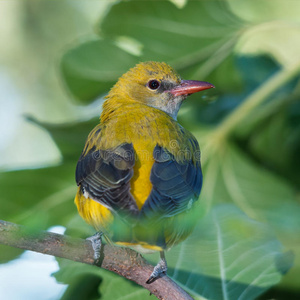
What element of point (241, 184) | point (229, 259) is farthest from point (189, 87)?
point (229, 259)

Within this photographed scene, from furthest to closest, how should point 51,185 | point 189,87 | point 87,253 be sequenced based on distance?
point 189,87 < point 51,185 < point 87,253

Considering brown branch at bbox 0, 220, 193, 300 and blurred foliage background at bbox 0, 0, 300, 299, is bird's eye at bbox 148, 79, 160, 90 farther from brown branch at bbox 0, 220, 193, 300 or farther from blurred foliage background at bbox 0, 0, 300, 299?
brown branch at bbox 0, 220, 193, 300

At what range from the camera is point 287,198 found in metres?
1.31

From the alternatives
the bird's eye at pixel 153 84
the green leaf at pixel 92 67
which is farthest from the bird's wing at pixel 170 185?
the bird's eye at pixel 153 84

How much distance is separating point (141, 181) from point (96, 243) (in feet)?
0.57

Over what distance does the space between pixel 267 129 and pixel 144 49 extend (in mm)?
433

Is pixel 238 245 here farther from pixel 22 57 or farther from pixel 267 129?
pixel 22 57

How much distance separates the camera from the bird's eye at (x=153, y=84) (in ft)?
5.33

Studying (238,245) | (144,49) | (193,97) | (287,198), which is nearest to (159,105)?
(193,97)

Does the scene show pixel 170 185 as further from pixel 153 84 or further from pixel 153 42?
pixel 153 84

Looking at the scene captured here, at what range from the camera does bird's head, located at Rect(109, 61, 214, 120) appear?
5.12 ft

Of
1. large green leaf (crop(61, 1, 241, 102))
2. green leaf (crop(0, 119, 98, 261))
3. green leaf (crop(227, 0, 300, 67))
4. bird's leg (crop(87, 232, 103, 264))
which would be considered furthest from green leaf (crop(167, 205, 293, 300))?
green leaf (crop(227, 0, 300, 67))

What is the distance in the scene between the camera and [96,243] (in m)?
0.94

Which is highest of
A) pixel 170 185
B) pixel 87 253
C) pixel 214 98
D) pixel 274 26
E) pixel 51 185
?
pixel 274 26
